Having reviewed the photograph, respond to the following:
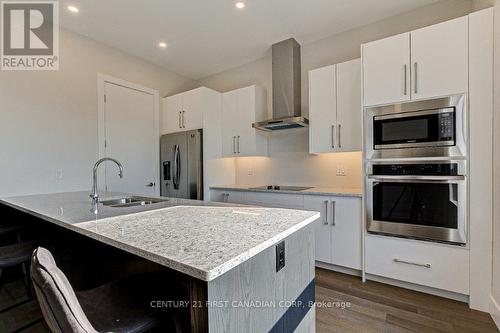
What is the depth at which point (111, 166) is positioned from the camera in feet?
10.8

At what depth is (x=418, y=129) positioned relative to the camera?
6.93 ft

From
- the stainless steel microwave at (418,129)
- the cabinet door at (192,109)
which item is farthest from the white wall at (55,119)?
the stainless steel microwave at (418,129)

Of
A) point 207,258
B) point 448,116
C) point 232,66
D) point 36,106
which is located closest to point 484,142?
point 448,116

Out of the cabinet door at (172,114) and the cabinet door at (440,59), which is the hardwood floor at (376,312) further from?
the cabinet door at (172,114)

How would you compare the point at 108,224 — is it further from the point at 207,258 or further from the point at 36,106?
the point at 36,106

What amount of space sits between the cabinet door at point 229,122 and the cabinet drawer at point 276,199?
2.80 feet

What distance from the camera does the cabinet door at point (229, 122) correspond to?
366 cm

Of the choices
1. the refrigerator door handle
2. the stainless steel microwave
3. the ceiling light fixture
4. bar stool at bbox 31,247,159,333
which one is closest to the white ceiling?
the ceiling light fixture

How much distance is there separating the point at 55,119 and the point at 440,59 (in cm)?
402

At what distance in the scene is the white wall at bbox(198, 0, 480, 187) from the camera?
8.46ft

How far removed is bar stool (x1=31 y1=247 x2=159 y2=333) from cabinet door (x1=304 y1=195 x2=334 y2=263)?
6.64ft

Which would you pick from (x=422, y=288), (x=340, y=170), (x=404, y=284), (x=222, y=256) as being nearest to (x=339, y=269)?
(x=404, y=284)

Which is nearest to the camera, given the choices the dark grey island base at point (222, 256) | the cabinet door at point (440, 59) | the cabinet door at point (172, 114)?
the dark grey island base at point (222, 256)

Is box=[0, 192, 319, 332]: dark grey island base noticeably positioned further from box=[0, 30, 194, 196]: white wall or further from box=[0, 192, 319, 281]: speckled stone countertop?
box=[0, 30, 194, 196]: white wall
